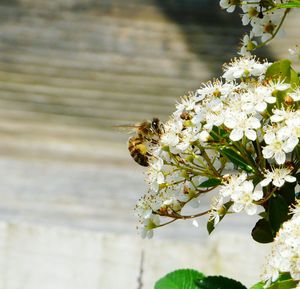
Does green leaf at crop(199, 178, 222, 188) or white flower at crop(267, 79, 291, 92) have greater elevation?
white flower at crop(267, 79, 291, 92)

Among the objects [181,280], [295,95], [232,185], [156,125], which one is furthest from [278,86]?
[156,125]

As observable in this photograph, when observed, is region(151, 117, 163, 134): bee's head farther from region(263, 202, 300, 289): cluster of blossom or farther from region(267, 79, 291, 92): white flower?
region(263, 202, 300, 289): cluster of blossom

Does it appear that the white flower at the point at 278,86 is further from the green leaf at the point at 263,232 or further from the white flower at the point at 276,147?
the green leaf at the point at 263,232

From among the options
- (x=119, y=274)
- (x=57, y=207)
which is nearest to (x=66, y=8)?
(x=57, y=207)

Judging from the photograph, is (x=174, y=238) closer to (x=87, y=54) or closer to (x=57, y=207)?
(x=57, y=207)

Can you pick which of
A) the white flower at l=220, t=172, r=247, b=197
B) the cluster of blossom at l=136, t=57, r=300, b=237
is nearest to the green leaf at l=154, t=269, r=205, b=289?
the cluster of blossom at l=136, t=57, r=300, b=237

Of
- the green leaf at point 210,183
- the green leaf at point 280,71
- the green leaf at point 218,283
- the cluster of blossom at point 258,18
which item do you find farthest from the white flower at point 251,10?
the green leaf at point 218,283
